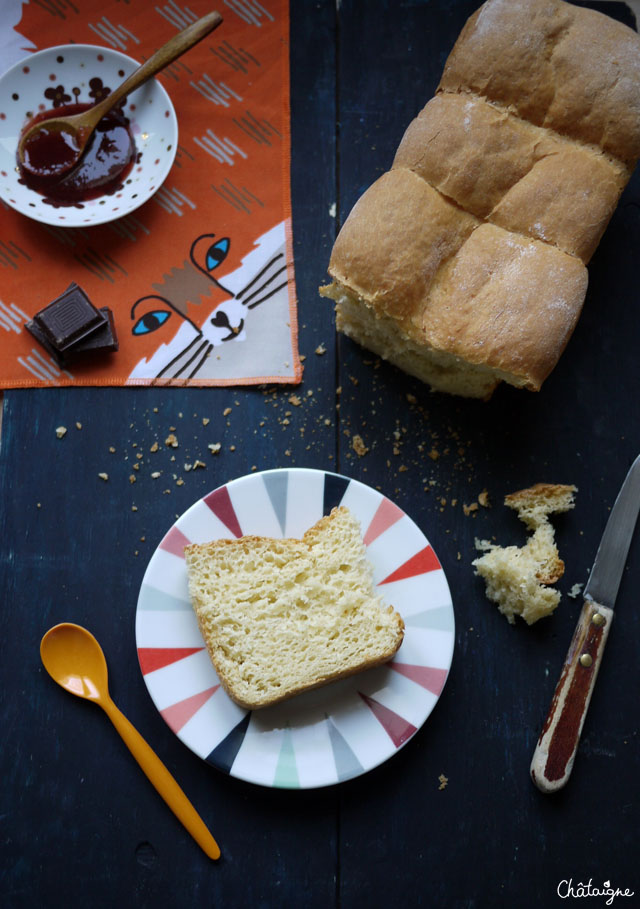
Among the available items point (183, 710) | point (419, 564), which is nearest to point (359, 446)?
point (419, 564)

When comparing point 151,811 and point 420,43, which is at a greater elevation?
point 420,43

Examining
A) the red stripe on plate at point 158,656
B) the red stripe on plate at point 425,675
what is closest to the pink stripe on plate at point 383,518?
the red stripe on plate at point 425,675

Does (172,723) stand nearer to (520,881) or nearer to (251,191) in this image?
(520,881)

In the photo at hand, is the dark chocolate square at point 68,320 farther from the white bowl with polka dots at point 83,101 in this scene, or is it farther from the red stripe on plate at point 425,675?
the red stripe on plate at point 425,675

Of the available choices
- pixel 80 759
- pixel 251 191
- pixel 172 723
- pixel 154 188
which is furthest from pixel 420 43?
pixel 80 759

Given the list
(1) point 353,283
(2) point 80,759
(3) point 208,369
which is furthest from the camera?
(3) point 208,369

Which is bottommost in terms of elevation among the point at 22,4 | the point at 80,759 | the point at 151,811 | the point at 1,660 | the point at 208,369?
the point at 151,811

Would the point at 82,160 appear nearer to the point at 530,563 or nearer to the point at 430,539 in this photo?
the point at 430,539
